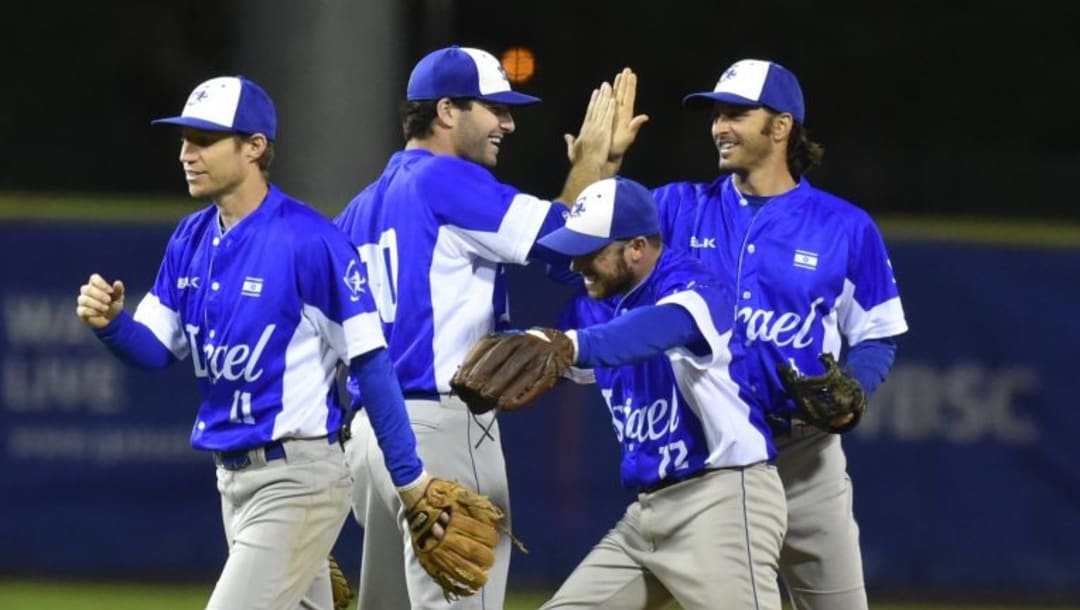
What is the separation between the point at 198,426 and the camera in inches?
232

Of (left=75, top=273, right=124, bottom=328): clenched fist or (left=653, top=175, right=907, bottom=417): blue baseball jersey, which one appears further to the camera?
(left=653, top=175, right=907, bottom=417): blue baseball jersey

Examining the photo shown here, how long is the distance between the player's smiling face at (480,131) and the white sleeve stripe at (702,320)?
3.85ft

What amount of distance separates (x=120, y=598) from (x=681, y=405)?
4.68m

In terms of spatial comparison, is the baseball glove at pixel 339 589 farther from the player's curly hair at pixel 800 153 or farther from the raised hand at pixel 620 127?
the player's curly hair at pixel 800 153

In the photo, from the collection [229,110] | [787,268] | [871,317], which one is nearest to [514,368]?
[229,110]

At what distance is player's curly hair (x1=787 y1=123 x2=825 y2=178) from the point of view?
6.93 metres

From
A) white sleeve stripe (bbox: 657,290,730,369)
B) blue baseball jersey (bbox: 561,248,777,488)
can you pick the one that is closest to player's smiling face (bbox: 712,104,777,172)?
blue baseball jersey (bbox: 561,248,777,488)

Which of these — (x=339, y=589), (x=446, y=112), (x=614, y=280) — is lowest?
(x=339, y=589)

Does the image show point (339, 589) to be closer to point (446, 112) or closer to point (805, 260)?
point (446, 112)

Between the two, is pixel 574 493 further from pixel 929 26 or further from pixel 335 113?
pixel 929 26

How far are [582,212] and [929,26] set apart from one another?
15056 mm

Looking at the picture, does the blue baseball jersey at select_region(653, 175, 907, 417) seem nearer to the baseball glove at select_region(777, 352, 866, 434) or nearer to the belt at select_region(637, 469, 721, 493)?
the baseball glove at select_region(777, 352, 866, 434)

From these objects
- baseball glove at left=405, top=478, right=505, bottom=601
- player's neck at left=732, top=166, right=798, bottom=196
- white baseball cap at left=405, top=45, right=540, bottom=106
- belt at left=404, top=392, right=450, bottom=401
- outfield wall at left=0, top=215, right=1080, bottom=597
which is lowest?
outfield wall at left=0, top=215, right=1080, bottom=597

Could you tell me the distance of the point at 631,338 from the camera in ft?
17.5
